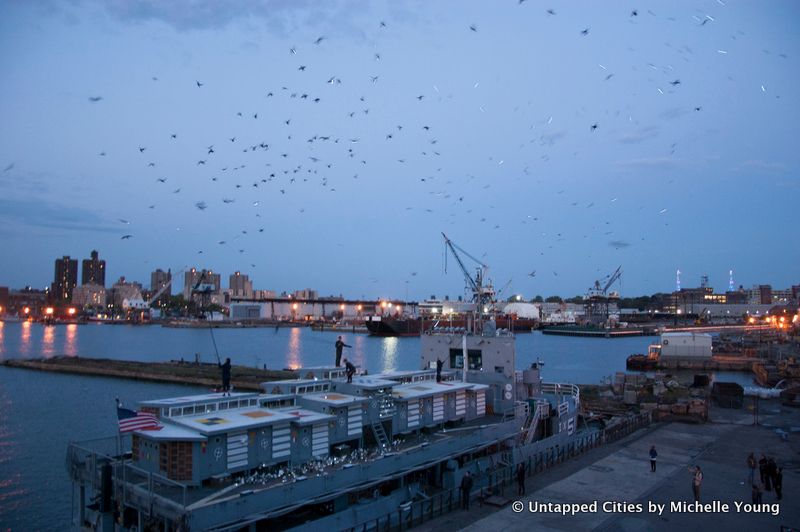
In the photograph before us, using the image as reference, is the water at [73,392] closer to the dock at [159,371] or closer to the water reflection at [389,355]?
the water reflection at [389,355]

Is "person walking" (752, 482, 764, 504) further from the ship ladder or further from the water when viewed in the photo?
the water

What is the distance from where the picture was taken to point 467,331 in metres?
27.3

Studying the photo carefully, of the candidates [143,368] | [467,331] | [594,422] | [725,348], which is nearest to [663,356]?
[725,348]

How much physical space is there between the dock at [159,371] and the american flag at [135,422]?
39.0m

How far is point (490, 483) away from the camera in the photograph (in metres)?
19.0

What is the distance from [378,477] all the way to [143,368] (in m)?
54.3

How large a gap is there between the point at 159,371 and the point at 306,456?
50.3 m

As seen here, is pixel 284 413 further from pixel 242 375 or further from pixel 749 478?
pixel 242 375

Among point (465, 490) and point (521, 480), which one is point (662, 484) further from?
point (465, 490)

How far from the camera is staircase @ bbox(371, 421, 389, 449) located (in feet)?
56.4

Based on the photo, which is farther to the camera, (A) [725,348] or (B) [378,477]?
(A) [725,348]

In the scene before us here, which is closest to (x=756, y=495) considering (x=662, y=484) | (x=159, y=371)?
(x=662, y=484)

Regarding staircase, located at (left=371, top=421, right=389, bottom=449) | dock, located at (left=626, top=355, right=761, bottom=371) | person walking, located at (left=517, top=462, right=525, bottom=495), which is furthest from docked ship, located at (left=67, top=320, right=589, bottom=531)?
dock, located at (left=626, top=355, right=761, bottom=371)

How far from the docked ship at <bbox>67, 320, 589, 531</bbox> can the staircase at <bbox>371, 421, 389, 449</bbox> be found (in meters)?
0.05
